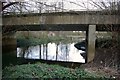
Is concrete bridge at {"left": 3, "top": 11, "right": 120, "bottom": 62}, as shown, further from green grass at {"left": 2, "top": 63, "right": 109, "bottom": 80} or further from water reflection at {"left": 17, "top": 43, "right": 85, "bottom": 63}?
green grass at {"left": 2, "top": 63, "right": 109, "bottom": 80}

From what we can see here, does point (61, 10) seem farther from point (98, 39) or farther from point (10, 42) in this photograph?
point (10, 42)

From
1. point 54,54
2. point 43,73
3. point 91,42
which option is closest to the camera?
point 43,73

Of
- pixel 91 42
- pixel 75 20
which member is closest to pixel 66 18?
pixel 75 20

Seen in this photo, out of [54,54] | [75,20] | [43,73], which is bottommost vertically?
[54,54]

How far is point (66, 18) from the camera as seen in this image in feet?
43.9

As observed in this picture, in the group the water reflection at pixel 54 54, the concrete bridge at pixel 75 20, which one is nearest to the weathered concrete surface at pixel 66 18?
the concrete bridge at pixel 75 20

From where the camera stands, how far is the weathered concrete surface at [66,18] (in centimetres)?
1221

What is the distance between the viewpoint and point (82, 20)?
43.1 feet

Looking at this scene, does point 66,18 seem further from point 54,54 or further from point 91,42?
point 54,54

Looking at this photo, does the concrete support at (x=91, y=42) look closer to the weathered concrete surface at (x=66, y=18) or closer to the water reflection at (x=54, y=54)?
the weathered concrete surface at (x=66, y=18)

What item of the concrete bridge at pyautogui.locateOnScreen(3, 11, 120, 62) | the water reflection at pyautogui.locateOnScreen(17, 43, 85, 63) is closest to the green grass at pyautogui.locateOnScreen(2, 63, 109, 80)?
the concrete bridge at pyautogui.locateOnScreen(3, 11, 120, 62)

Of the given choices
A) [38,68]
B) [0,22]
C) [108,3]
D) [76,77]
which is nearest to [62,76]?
[76,77]

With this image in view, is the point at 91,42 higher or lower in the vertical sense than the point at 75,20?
lower

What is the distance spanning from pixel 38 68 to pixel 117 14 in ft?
20.8
